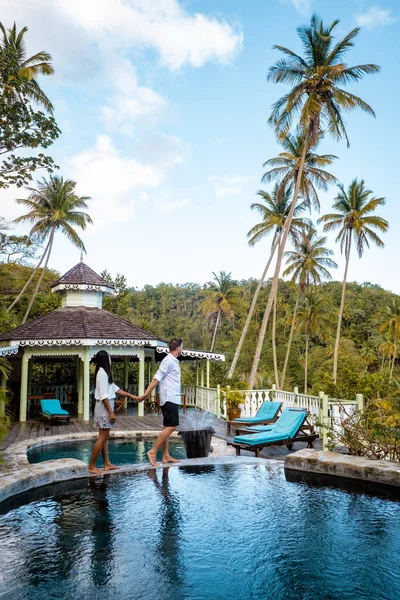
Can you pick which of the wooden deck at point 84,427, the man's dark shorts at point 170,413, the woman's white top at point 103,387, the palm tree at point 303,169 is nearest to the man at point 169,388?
the man's dark shorts at point 170,413

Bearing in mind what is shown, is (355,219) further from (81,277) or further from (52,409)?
(52,409)

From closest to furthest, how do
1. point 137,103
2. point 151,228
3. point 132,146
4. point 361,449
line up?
point 361,449 → point 137,103 → point 132,146 → point 151,228

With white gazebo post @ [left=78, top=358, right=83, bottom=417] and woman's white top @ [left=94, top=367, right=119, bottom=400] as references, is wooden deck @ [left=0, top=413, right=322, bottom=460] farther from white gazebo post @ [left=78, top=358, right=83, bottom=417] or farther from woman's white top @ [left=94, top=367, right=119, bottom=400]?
woman's white top @ [left=94, top=367, right=119, bottom=400]

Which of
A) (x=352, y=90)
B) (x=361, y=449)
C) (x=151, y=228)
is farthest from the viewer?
(x=151, y=228)

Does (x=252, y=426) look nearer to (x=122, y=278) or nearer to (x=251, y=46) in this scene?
(x=251, y=46)

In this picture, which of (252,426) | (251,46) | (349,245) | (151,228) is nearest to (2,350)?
(252,426)

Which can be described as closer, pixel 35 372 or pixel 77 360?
pixel 77 360

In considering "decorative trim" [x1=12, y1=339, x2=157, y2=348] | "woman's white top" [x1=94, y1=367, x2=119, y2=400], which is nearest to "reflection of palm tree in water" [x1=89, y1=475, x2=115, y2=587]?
"woman's white top" [x1=94, y1=367, x2=119, y2=400]

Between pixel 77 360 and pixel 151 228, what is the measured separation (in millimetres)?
9695

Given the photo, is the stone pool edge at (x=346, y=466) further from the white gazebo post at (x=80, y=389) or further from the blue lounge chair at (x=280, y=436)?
the white gazebo post at (x=80, y=389)

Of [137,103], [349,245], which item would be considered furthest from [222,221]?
[137,103]

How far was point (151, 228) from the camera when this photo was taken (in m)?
24.5

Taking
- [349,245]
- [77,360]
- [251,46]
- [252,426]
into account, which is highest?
[251,46]

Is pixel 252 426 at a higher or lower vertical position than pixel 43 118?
lower
